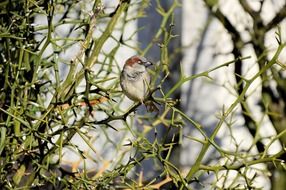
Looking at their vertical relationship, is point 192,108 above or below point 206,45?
below

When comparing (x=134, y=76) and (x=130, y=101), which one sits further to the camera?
(x=130, y=101)

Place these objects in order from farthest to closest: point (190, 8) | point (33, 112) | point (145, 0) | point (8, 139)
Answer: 1. point (190, 8)
2. point (145, 0)
3. point (33, 112)
4. point (8, 139)

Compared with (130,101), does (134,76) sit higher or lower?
higher

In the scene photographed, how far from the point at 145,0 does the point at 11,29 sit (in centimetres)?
62

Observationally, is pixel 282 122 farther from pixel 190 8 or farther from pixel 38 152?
pixel 38 152

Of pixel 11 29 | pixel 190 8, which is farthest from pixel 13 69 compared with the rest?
pixel 190 8

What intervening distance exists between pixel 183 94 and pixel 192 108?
0.40ft

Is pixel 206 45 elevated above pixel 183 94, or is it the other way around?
pixel 206 45

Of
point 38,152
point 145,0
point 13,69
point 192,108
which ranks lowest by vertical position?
point 192,108

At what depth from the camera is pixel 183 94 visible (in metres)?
5.43

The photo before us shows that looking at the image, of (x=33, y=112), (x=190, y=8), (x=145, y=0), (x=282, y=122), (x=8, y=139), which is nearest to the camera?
(x=8, y=139)

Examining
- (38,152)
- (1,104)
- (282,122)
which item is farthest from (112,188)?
(282,122)

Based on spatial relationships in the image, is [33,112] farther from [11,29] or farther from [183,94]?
[183,94]

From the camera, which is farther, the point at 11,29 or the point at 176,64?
the point at 176,64
